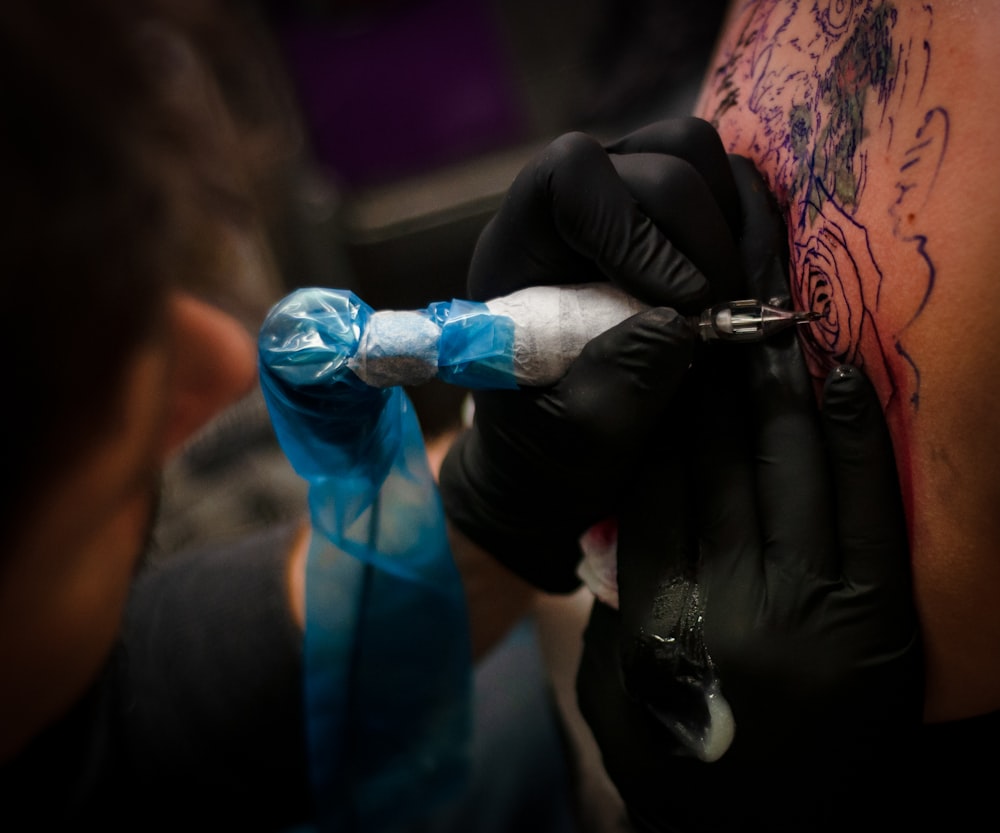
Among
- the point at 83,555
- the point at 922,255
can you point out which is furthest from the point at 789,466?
the point at 83,555

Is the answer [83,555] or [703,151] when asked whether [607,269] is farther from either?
[83,555]

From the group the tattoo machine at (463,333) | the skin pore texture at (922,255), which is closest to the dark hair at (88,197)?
the tattoo machine at (463,333)

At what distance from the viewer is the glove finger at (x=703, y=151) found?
0.69 meters

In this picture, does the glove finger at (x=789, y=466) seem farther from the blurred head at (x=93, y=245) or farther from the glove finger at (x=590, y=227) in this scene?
the blurred head at (x=93, y=245)

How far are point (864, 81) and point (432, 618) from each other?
2.24 feet

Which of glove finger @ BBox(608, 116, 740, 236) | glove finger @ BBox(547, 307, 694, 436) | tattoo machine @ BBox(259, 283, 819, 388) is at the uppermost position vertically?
glove finger @ BBox(608, 116, 740, 236)

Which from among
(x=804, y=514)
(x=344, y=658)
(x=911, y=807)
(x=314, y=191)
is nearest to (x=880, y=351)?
(x=804, y=514)

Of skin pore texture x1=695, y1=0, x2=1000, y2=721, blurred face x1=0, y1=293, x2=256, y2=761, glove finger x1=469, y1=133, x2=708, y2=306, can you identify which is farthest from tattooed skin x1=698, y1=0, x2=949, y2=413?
blurred face x1=0, y1=293, x2=256, y2=761

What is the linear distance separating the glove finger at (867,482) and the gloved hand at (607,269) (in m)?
0.13

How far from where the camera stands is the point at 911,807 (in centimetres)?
71

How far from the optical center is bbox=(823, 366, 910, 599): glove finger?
0.60m

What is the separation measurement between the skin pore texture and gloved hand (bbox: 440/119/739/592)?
9 cm

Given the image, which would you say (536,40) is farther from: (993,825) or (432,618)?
(993,825)

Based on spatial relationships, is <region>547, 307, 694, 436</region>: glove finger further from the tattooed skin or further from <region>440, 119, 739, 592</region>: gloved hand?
the tattooed skin
